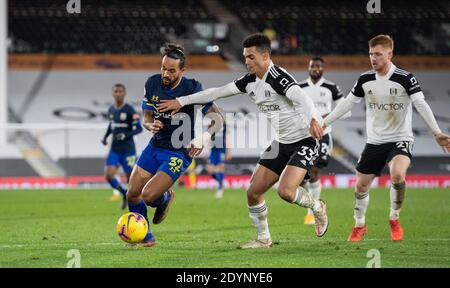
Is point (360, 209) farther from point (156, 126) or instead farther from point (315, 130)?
point (156, 126)

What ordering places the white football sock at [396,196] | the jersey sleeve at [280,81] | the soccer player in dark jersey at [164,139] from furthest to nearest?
the white football sock at [396,196] → the soccer player in dark jersey at [164,139] → the jersey sleeve at [280,81]

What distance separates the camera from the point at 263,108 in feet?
31.8

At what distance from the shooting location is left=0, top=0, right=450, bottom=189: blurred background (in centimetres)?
3048

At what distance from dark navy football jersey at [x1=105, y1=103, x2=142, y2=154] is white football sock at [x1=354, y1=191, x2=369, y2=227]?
7.58 m

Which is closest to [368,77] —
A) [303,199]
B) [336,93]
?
[303,199]

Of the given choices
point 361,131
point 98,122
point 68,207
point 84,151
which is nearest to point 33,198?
point 68,207

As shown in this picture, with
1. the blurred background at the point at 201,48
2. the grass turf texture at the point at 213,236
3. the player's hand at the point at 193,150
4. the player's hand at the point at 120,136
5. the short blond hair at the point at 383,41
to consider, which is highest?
the blurred background at the point at 201,48

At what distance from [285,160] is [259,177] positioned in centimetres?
42

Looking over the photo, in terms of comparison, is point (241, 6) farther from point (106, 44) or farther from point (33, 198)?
point (33, 198)

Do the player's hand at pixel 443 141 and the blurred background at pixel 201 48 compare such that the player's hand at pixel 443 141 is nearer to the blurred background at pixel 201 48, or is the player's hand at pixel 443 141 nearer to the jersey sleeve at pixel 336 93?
the jersey sleeve at pixel 336 93

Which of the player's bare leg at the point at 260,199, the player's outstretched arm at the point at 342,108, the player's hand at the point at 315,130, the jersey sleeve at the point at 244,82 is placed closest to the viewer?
the player's hand at the point at 315,130

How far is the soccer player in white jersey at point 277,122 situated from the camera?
939 centimetres

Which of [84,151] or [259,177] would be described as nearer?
[259,177]

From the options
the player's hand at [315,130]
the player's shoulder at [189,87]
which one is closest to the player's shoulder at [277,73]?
the player's hand at [315,130]
